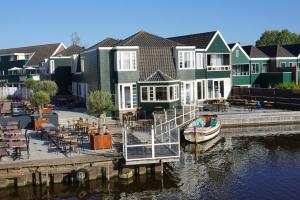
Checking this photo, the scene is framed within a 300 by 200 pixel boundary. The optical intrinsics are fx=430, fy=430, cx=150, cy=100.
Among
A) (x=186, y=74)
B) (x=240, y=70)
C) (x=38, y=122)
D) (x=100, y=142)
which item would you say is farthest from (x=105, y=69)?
(x=240, y=70)

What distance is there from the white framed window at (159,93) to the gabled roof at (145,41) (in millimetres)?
4636

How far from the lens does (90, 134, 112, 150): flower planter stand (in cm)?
2655

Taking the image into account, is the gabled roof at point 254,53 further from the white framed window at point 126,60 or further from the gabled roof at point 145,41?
the white framed window at point 126,60

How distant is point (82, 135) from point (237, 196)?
519 inches

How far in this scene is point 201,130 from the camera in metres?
35.1

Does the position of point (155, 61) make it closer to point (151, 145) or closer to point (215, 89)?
point (215, 89)

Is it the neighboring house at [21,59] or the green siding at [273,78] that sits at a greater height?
the neighboring house at [21,59]

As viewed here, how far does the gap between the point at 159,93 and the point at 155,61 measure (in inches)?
152

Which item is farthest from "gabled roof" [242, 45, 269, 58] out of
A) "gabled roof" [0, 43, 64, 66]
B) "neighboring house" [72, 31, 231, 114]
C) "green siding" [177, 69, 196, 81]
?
"gabled roof" [0, 43, 64, 66]

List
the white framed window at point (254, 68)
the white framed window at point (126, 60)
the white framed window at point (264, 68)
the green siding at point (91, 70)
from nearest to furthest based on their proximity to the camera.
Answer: the white framed window at point (126, 60) < the green siding at point (91, 70) < the white framed window at point (254, 68) < the white framed window at point (264, 68)

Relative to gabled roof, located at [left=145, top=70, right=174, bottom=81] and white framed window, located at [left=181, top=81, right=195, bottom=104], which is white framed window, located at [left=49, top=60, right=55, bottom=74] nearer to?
gabled roof, located at [left=145, top=70, right=174, bottom=81]

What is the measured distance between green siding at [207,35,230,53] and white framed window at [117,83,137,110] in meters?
13.9

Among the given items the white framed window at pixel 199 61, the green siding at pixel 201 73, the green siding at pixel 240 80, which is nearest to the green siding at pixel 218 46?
the white framed window at pixel 199 61

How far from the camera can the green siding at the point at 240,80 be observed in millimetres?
57819
